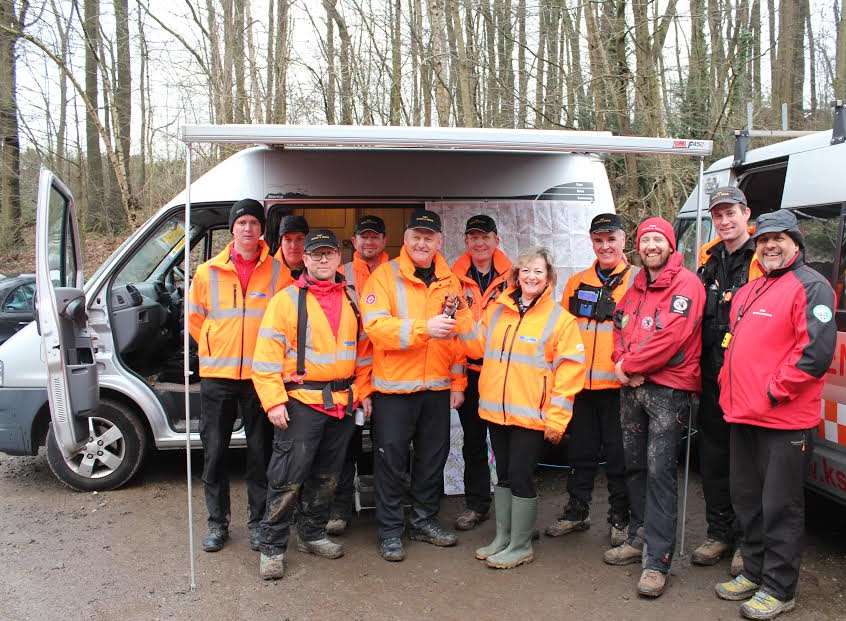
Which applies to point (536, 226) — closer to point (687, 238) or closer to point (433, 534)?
point (687, 238)

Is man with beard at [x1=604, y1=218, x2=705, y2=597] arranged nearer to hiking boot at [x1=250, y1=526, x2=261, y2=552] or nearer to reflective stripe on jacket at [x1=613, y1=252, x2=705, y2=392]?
reflective stripe on jacket at [x1=613, y1=252, x2=705, y2=392]

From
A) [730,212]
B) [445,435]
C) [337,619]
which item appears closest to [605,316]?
[730,212]

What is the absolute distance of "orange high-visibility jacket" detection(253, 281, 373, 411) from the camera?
12.4 ft

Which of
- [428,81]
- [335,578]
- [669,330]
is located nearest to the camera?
[669,330]

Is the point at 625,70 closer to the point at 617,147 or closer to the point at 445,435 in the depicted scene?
the point at 617,147

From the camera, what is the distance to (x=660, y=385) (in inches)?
146

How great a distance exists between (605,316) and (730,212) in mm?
857

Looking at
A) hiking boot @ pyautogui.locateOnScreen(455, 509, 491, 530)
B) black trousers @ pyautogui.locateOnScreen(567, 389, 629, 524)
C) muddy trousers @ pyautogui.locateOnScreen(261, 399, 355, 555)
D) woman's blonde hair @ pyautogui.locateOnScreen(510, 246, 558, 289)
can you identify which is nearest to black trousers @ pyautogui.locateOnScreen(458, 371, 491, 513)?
hiking boot @ pyautogui.locateOnScreen(455, 509, 491, 530)

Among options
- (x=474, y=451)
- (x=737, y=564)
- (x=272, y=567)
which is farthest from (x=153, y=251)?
(x=737, y=564)

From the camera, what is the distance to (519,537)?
13.3 ft

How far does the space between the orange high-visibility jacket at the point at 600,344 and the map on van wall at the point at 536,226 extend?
134cm

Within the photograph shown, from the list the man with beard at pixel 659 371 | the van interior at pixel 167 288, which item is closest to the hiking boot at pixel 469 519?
the man with beard at pixel 659 371

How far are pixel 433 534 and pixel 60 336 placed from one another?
7.87ft

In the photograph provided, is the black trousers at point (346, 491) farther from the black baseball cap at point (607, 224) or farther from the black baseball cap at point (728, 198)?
the black baseball cap at point (728, 198)
